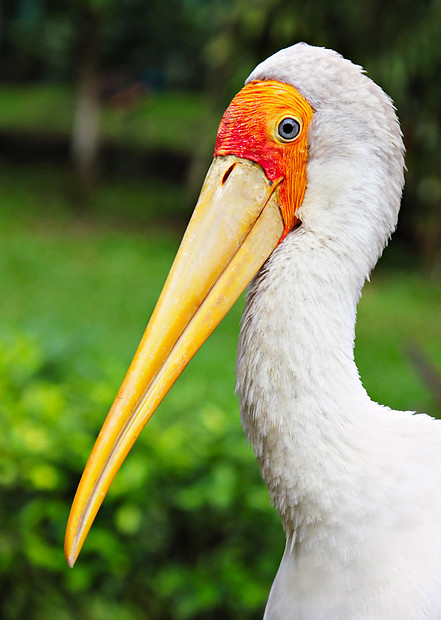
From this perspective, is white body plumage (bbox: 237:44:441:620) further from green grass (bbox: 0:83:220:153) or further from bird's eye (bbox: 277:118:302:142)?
green grass (bbox: 0:83:220:153)

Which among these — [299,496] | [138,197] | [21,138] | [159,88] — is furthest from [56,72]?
[299,496]

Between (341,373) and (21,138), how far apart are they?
627 inches

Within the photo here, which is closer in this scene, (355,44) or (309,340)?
(309,340)

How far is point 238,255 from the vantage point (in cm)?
197

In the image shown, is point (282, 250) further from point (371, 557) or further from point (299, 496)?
point (371, 557)

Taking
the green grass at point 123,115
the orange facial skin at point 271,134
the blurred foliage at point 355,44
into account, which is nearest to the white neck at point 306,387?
the orange facial skin at point 271,134

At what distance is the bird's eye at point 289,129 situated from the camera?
1.93 metres

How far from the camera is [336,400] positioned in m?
1.86

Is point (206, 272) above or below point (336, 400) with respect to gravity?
above

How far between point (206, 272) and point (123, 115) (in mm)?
17362

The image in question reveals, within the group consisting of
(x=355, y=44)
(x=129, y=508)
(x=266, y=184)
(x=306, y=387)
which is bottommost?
(x=306, y=387)

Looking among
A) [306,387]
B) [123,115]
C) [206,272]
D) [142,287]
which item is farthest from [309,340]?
[123,115]

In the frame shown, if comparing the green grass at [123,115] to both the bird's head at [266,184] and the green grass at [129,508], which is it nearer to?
the green grass at [129,508]

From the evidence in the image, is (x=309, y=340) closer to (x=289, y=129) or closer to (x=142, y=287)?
(x=289, y=129)
